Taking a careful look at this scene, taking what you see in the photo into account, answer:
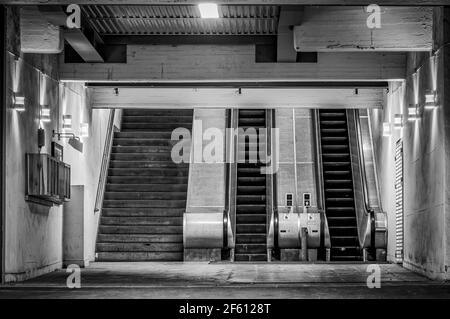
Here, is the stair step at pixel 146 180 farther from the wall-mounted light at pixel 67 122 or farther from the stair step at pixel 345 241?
the wall-mounted light at pixel 67 122

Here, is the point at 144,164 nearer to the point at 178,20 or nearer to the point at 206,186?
the point at 206,186

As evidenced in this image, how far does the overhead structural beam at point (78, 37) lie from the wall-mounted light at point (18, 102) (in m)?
1.24

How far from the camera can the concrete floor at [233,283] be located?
30.6ft

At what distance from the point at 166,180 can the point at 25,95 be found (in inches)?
317

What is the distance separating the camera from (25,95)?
12.2 meters

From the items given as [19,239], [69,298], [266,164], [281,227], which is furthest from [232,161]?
[69,298]

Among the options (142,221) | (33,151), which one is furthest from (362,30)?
(142,221)

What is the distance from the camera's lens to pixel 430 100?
1161 centimetres

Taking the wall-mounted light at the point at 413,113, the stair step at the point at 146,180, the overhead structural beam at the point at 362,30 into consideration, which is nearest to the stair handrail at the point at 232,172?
the stair step at the point at 146,180

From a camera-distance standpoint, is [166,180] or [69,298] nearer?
[69,298]

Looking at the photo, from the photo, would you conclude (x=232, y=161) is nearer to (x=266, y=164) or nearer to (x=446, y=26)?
(x=266, y=164)

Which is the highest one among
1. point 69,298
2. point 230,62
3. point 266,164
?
point 230,62

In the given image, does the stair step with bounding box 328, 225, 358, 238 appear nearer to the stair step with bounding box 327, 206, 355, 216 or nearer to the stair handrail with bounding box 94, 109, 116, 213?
Answer: the stair step with bounding box 327, 206, 355, 216
